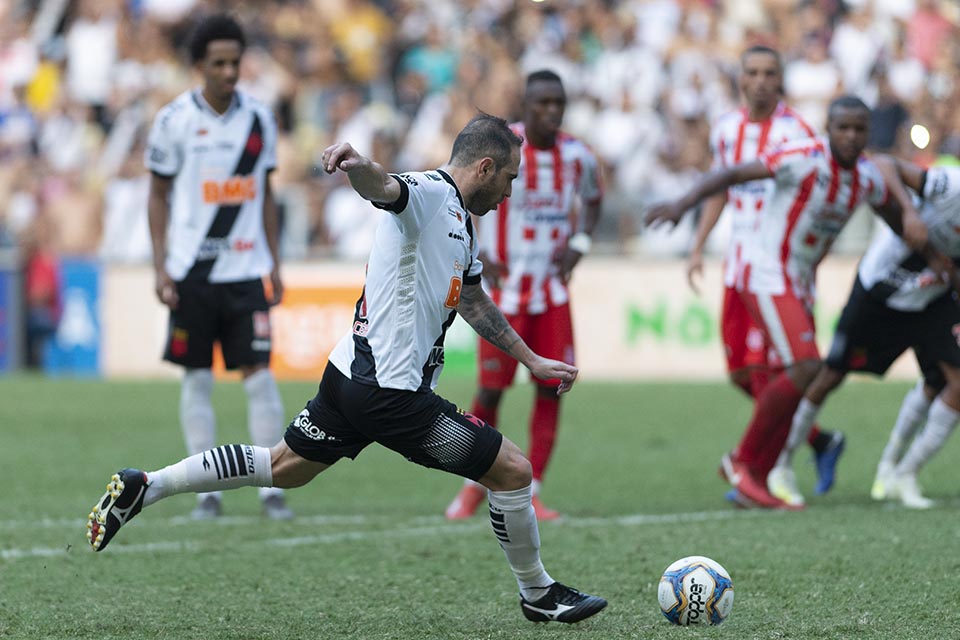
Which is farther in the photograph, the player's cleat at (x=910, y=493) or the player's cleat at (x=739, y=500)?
the player's cleat at (x=739, y=500)

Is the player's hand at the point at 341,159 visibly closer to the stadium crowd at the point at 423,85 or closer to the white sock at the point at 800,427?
the white sock at the point at 800,427

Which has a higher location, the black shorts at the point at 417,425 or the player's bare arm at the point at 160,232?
the player's bare arm at the point at 160,232

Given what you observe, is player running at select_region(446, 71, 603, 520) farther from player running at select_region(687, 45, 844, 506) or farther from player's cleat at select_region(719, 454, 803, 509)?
player's cleat at select_region(719, 454, 803, 509)

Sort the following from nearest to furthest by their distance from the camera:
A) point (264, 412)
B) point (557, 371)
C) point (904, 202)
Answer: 1. point (557, 371)
2. point (904, 202)
3. point (264, 412)

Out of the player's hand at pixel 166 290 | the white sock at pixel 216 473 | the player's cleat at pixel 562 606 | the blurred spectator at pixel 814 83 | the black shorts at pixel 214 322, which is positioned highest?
the blurred spectator at pixel 814 83

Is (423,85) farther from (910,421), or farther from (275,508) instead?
(275,508)

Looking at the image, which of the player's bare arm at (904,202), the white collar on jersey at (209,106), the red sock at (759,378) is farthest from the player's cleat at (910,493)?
the white collar on jersey at (209,106)

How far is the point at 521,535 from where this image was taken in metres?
5.36

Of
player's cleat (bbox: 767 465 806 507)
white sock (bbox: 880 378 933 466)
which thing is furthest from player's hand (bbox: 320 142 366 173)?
white sock (bbox: 880 378 933 466)

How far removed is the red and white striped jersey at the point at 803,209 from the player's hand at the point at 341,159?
406 cm

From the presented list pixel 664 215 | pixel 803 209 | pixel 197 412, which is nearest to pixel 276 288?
pixel 197 412

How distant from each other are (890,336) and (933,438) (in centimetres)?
66

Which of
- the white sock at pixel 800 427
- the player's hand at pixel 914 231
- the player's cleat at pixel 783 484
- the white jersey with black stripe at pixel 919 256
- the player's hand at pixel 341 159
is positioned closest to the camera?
the player's hand at pixel 341 159

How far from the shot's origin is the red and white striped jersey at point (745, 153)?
868 cm
